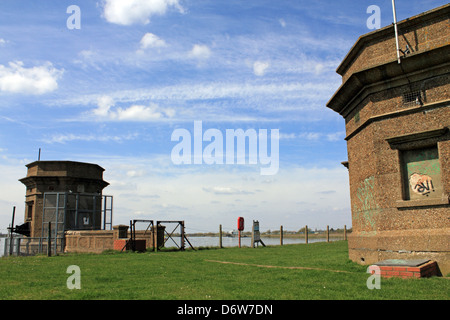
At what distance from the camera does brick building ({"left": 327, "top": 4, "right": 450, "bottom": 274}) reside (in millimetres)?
10398

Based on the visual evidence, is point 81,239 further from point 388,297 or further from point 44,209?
point 388,297

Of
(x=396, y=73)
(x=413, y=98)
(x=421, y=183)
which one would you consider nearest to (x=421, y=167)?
(x=421, y=183)

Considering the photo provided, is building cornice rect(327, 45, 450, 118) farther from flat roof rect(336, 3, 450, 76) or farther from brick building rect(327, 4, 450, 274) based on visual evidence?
flat roof rect(336, 3, 450, 76)

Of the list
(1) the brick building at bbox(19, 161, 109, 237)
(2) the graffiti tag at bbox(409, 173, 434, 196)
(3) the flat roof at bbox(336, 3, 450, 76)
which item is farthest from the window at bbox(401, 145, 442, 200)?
(1) the brick building at bbox(19, 161, 109, 237)

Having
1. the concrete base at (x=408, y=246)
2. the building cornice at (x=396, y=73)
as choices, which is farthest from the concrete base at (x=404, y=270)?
the building cornice at (x=396, y=73)

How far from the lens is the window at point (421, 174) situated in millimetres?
10656

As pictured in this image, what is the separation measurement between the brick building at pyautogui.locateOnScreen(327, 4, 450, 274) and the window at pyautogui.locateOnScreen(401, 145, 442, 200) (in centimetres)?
3

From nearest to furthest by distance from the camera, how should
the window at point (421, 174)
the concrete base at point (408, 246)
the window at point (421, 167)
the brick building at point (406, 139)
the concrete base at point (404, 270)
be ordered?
the concrete base at point (404, 270) → the concrete base at point (408, 246) → the brick building at point (406, 139) → the window at point (421, 167) → the window at point (421, 174)

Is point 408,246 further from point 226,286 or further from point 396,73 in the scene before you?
point 226,286

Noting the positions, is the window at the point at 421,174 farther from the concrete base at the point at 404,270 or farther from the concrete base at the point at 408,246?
the concrete base at the point at 404,270

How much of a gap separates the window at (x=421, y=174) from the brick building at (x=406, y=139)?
0.03m

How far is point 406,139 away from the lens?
1108cm
